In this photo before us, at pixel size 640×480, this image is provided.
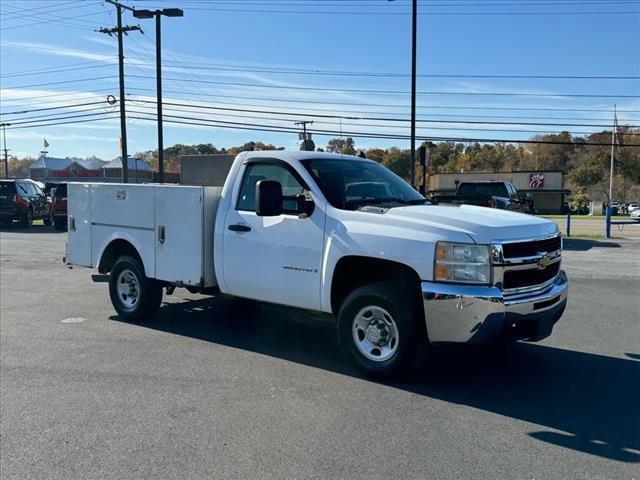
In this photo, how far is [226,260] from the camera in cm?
634

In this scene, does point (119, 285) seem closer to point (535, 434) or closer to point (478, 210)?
point (478, 210)

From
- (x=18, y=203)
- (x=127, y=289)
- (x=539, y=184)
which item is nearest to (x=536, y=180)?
(x=539, y=184)

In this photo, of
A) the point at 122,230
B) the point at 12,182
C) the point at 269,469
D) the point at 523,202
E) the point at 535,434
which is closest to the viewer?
the point at 269,469

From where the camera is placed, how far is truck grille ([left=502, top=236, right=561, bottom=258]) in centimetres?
483

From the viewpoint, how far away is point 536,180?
217 feet

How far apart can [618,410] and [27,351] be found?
5.87 metres

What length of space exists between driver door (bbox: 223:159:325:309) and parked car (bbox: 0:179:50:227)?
21.4m

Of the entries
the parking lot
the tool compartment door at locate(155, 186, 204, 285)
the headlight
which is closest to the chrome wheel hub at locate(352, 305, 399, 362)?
the parking lot

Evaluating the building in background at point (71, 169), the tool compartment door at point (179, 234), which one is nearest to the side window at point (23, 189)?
the tool compartment door at point (179, 234)

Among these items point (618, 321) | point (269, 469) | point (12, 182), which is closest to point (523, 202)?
point (618, 321)

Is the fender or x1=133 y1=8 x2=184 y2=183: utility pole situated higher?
x1=133 y1=8 x2=184 y2=183: utility pole

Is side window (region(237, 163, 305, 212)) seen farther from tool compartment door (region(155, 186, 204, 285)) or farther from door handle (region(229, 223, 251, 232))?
tool compartment door (region(155, 186, 204, 285))

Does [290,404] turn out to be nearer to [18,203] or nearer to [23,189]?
[18,203]

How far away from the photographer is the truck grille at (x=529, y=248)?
15.8 feet
